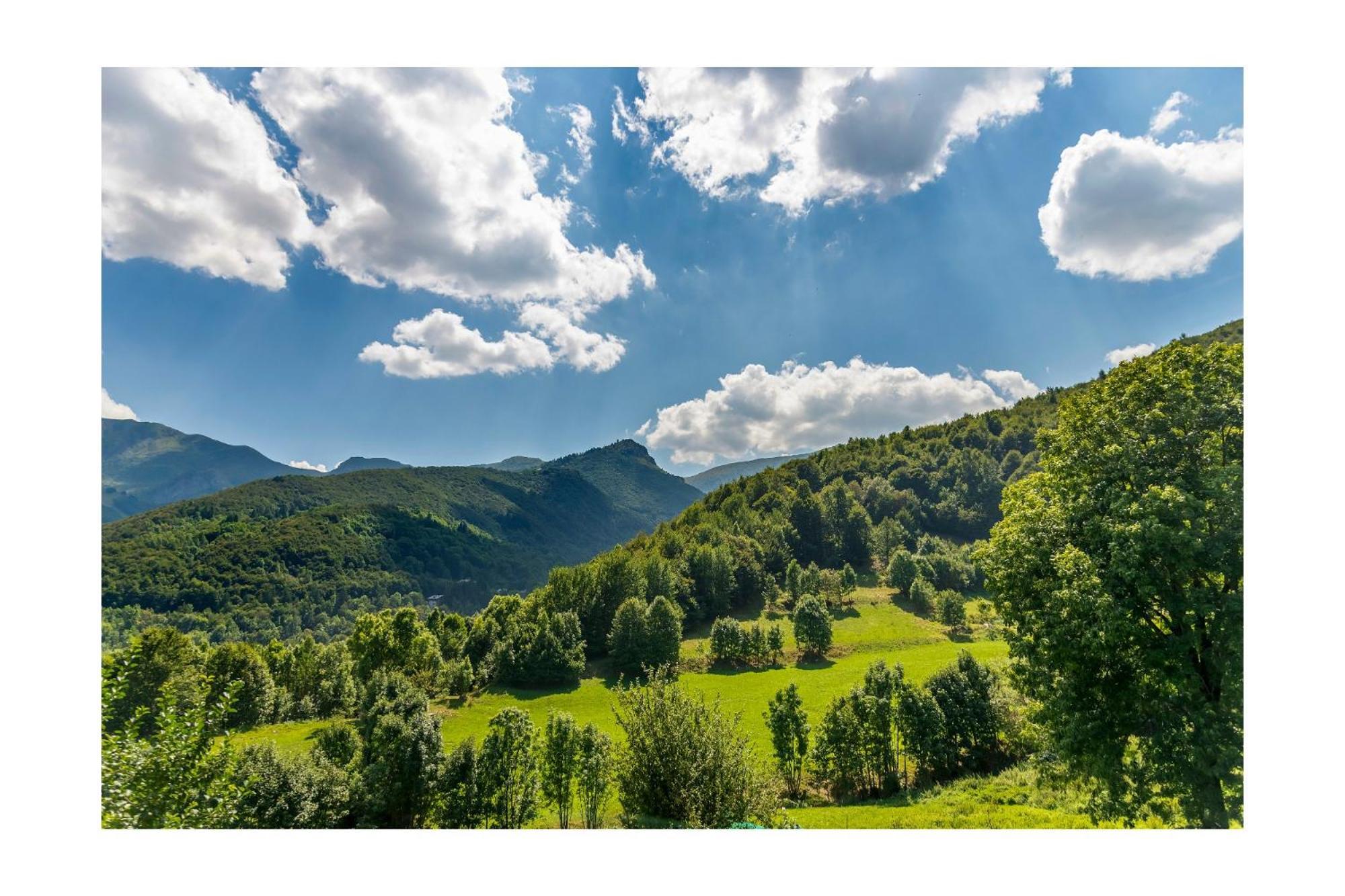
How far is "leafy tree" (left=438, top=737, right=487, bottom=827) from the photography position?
16.5 meters

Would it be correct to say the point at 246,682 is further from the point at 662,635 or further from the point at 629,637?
the point at 662,635

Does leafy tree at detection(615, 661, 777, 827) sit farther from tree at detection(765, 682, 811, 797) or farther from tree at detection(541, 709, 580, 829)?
tree at detection(765, 682, 811, 797)

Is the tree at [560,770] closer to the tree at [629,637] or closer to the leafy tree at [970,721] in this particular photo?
the leafy tree at [970,721]

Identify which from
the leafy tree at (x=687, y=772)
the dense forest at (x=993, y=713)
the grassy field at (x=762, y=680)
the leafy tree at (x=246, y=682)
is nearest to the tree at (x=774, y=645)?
the grassy field at (x=762, y=680)

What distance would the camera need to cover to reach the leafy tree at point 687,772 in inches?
474

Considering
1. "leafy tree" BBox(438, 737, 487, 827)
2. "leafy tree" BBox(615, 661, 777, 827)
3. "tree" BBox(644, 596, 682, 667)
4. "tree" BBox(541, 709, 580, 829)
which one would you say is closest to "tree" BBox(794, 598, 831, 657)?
"tree" BBox(644, 596, 682, 667)

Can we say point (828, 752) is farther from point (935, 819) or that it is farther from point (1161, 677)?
point (1161, 677)

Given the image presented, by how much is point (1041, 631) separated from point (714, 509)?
96.6 metres

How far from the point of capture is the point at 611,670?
57812 mm

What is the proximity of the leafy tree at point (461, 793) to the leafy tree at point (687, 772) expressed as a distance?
639cm

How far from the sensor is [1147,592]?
9.40m

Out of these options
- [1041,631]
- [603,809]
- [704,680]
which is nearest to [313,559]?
[704,680]

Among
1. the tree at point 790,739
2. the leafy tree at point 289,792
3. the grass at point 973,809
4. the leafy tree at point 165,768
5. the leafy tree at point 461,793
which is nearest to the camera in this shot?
the leafy tree at point 165,768

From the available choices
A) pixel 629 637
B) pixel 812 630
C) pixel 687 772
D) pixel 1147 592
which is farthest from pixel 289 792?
pixel 812 630
